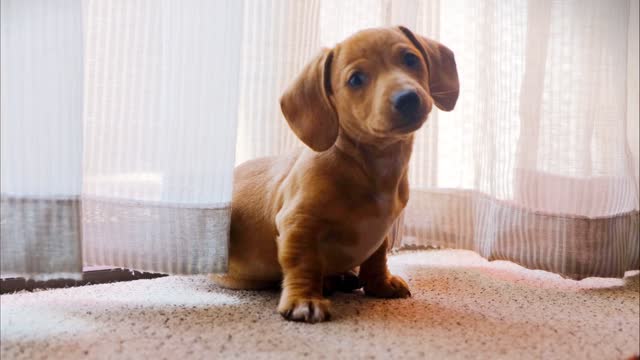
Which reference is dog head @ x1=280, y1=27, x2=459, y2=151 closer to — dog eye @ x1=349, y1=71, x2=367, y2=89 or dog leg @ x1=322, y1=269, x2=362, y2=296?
dog eye @ x1=349, y1=71, x2=367, y2=89

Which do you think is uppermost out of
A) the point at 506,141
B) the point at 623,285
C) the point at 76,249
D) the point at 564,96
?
the point at 564,96

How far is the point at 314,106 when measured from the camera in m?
1.12

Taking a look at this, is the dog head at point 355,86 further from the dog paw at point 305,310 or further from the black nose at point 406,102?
the dog paw at point 305,310

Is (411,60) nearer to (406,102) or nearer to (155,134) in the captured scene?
(406,102)

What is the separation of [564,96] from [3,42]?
1156 mm

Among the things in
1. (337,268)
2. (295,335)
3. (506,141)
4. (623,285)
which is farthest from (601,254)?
(295,335)

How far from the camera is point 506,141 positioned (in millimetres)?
1488

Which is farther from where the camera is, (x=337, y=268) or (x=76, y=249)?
(x=337, y=268)

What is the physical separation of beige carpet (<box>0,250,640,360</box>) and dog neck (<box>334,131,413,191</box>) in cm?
24

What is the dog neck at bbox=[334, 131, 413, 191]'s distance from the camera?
115 centimetres

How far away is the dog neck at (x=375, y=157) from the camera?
3.76 feet

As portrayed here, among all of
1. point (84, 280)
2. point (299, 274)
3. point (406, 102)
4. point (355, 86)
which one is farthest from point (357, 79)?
point (84, 280)

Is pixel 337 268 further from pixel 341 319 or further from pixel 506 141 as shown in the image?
pixel 506 141

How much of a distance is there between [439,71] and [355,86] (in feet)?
0.64
